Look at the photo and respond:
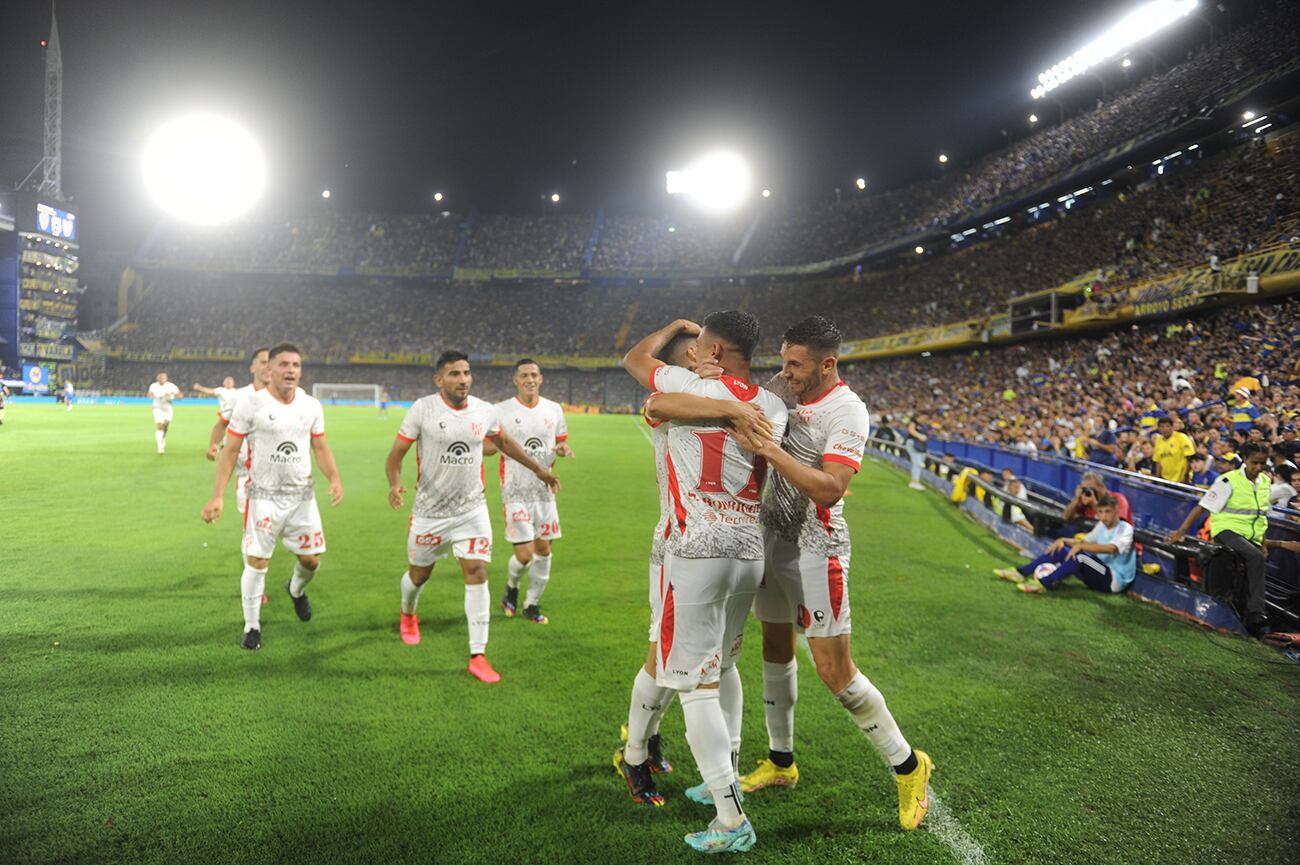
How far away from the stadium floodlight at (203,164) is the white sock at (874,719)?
41.1m

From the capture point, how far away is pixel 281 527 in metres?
5.85

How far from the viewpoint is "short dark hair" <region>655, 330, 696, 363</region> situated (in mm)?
3571

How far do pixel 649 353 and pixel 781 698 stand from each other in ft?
6.60

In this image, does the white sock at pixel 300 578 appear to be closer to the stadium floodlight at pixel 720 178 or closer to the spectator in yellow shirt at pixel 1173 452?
the spectator in yellow shirt at pixel 1173 452

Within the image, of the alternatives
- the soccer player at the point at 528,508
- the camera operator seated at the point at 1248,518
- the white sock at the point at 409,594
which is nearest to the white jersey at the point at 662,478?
the white sock at the point at 409,594

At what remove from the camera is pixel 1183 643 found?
6.41 metres

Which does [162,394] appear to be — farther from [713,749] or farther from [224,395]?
[713,749]

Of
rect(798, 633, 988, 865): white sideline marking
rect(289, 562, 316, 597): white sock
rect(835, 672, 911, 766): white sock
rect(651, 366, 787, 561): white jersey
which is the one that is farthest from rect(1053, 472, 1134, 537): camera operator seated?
rect(289, 562, 316, 597): white sock

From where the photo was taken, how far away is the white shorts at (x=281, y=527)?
18.7 feet

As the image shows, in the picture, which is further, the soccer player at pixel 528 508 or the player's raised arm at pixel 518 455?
the soccer player at pixel 528 508

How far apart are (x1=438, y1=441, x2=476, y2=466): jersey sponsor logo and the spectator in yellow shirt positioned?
36.6 ft

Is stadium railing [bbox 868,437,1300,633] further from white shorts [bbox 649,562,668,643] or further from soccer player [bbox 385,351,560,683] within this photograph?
soccer player [bbox 385,351,560,683]

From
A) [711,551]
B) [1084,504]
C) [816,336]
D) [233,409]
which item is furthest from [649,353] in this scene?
[1084,504]

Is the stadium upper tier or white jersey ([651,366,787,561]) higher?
the stadium upper tier
